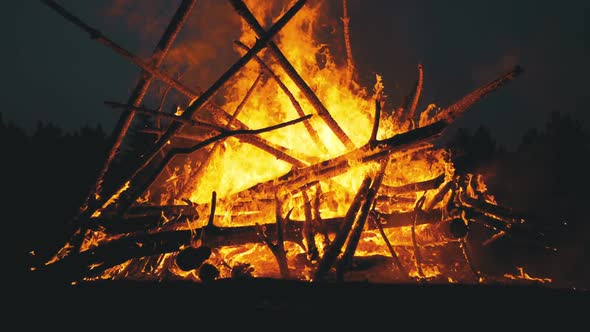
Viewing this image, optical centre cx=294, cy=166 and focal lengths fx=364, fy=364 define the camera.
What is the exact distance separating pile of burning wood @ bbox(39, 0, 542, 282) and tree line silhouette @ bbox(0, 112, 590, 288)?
0.23 meters

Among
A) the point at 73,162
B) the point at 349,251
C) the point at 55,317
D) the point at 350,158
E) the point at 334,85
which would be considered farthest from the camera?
the point at 73,162

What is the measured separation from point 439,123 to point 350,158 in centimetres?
102

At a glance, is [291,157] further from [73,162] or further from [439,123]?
[73,162]

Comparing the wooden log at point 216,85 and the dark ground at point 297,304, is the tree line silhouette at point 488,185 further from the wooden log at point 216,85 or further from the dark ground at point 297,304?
the dark ground at point 297,304

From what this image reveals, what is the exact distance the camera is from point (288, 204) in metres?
4.86

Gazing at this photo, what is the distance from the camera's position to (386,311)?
2.60 meters

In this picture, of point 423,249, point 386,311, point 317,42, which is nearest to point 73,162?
point 317,42

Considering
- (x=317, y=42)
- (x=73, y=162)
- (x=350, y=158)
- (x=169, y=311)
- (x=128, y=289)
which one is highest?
(x=73, y=162)

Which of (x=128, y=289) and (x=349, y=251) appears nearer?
(x=128, y=289)

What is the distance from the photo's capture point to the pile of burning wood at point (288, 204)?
3.84 metres

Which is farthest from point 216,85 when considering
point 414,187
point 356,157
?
point 414,187

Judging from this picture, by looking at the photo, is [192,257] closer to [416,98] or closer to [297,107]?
[297,107]

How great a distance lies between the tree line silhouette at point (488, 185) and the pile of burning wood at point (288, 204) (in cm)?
23

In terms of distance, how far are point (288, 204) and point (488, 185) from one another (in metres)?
11.4
